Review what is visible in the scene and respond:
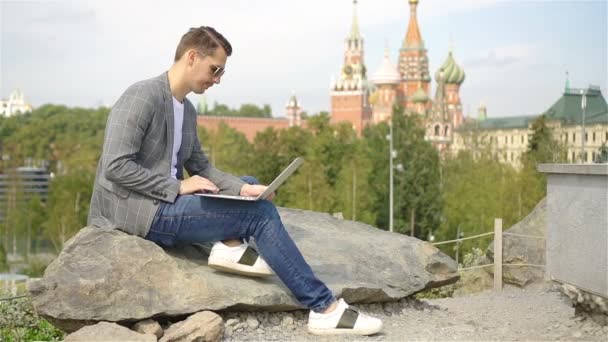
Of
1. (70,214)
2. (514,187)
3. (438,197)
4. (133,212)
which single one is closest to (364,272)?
(133,212)

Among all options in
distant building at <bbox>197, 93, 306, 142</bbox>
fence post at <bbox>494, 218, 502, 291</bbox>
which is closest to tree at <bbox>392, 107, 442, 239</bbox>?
fence post at <bbox>494, 218, 502, 291</bbox>

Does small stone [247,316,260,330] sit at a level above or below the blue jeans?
below

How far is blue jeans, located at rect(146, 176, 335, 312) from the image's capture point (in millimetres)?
5219

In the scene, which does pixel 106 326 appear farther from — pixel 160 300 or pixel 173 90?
pixel 173 90

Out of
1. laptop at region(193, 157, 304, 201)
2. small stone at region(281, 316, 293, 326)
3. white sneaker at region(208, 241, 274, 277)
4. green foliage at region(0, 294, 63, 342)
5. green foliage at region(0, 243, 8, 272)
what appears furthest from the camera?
green foliage at region(0, 243, 8, 272)

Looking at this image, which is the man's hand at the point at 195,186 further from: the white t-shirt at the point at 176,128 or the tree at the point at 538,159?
the tree at the point at 538,159

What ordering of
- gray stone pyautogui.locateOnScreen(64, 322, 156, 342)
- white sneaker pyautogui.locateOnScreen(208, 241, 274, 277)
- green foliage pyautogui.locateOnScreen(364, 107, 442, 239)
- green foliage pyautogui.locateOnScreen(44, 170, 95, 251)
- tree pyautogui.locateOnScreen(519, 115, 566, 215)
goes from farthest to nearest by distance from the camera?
green foliage pyautogui.locateOnScreen(364, 107, 442, 239), green foliage pyautogui.locateOnScreen(44, 170, 95, 251), tree pyautogui.locateOnScreen(519, 115, 566, 215), white sneaker pyautogui.locateOnScreen(208, 241, 274, 277), gray stone pyautogui.locateOnScreen(64, 322, 156, 342)

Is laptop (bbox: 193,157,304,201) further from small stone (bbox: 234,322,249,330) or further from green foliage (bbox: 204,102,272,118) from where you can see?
green foliage (bbox: 204,102,272,118)

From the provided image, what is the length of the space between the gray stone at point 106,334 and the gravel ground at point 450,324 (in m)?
0.59

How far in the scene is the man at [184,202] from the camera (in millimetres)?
5148

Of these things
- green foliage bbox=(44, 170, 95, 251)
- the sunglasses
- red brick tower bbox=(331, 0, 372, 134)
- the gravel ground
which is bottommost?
green foliage bbox=(44, 170, 95, 251)

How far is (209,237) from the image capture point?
17.4ft

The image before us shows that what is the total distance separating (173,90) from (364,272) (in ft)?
6.41

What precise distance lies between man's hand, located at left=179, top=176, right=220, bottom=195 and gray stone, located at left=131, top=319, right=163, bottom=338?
78 cm
